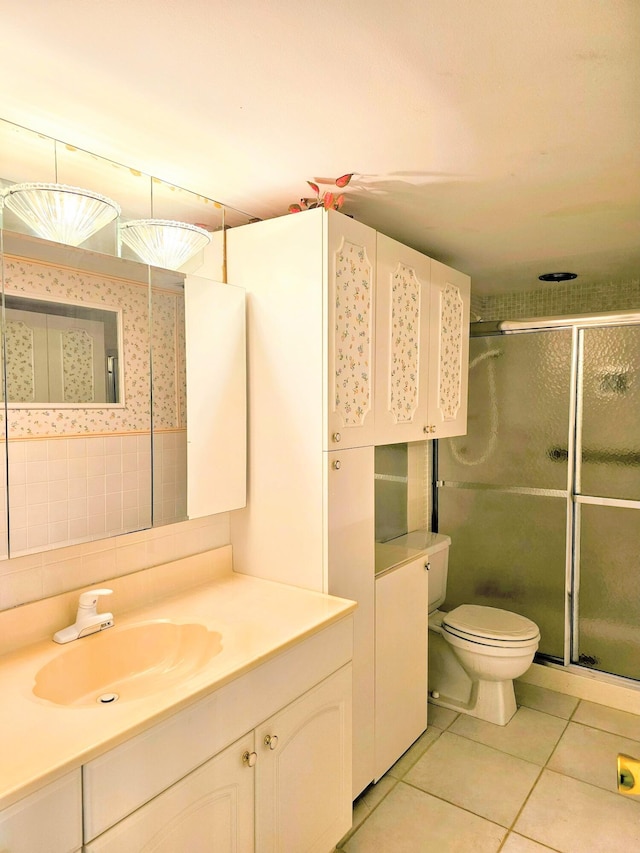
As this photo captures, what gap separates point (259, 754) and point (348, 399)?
1078mm

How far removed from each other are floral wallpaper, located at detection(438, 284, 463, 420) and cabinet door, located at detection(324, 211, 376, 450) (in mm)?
629

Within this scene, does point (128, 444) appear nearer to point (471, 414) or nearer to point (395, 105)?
point (395, 105)

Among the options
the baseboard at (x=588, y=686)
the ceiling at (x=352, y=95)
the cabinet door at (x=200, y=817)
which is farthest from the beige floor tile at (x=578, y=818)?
the ceiling at (x=352, y=95)

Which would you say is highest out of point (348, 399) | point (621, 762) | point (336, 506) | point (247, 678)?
point (348, 399)

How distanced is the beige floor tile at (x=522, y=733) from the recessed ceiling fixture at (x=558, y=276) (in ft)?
7.45

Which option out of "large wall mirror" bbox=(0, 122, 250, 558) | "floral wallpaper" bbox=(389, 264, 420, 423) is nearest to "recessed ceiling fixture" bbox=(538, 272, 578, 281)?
"floral wallpaper" bbox=(389, 264, 420, 423)

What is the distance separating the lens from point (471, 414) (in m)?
3.20

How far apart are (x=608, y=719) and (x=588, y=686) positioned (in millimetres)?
202

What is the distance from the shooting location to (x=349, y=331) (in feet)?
6.21

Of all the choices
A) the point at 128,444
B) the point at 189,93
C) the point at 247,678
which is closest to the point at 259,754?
the point at 247,678

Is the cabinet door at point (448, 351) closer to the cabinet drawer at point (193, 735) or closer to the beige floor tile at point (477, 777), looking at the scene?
the cabinet drawer at point (193, 735)

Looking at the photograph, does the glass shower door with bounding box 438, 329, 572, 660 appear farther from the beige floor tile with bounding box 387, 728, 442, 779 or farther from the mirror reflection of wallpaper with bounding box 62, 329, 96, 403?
the mirror reflection of wallpaper with bounding box 62, 329, 96, 403

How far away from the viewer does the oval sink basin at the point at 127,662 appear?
1.44 meters

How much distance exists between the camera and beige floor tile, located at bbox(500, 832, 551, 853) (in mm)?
1876
